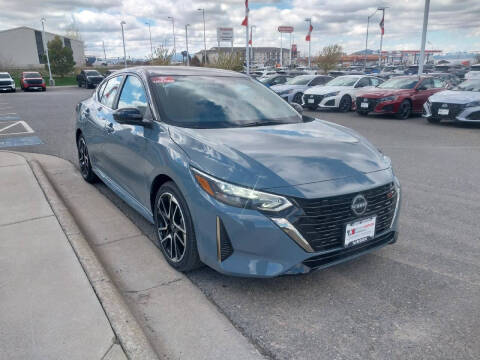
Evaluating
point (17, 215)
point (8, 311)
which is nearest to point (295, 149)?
point (8, 311)

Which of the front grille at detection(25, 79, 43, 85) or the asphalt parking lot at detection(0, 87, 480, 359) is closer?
the asphalt parking lot at detection(0, 87, 480, 359)

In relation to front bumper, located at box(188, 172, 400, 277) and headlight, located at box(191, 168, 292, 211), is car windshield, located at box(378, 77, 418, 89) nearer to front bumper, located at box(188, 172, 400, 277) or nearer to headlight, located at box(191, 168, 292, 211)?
front bumper, located at box(188, 172, 400, 277)

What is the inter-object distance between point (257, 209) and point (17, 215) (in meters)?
3.08

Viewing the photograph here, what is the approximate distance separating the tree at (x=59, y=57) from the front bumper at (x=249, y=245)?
54.6 metres

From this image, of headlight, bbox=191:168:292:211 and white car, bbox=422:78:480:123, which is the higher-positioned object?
headlight, bbox=191:168:292:211

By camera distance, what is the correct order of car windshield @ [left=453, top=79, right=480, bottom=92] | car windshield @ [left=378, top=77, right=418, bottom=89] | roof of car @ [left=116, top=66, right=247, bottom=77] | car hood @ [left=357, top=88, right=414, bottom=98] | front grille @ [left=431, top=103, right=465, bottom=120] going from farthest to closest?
car windshield @ [left=378, top=77, right=418, bottom=89] → car hood @ [left=357, top=88, right=414, bottom=98] → car windshield @ [left=453, top=79, right=480, bottom=92] → front grille @ [left=431, top=103, right=465, bottom=120] → roof of car @ [left=116, top=66, right=247, bottom=77]

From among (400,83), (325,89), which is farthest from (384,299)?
(325,89)

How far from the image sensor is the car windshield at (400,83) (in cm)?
1435

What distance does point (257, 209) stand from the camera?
104 inches

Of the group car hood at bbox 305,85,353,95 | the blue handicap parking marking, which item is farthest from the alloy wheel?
car hood at bbox 305,85,353,95

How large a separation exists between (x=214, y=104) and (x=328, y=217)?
1.74 m

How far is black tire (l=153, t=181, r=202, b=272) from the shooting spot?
3.06m

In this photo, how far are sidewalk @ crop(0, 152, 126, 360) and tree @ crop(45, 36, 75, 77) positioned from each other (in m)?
52.5

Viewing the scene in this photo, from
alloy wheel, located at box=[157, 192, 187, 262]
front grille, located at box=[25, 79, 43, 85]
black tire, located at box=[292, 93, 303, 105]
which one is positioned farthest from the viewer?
front grille, located at box=[25, 79, 43, 85]
